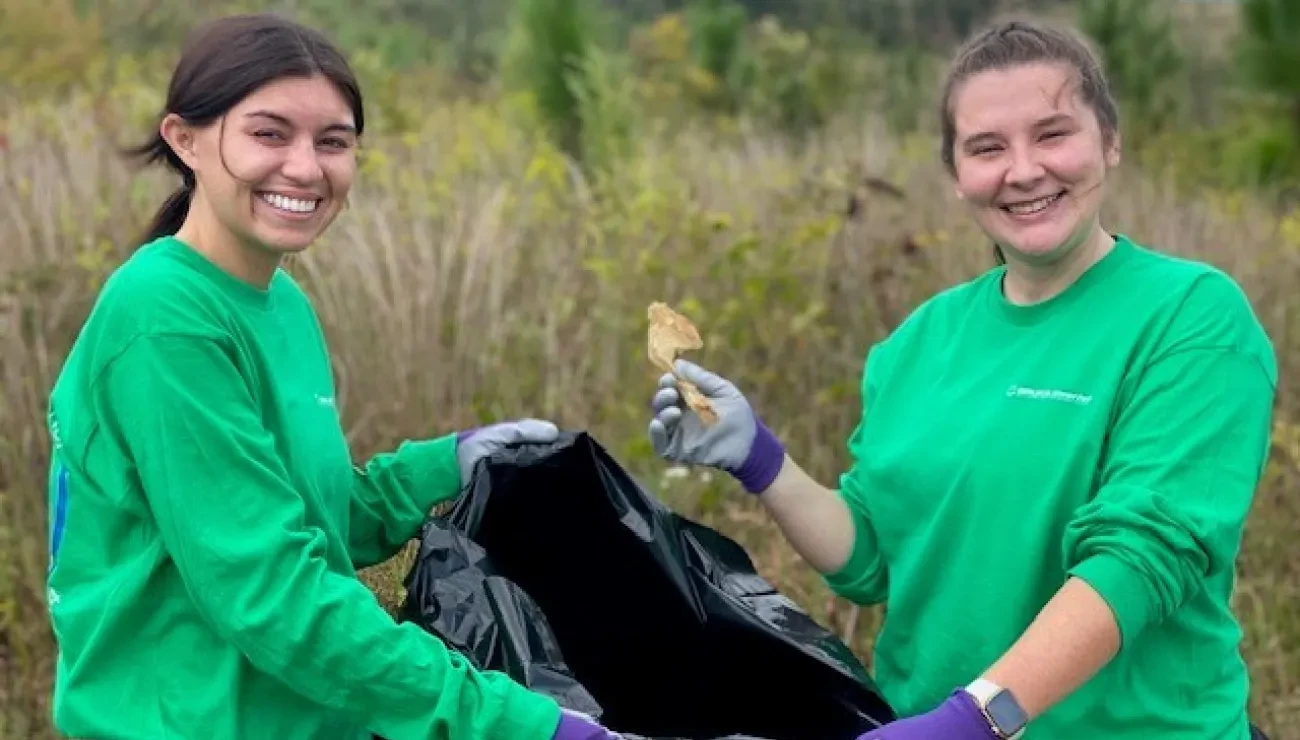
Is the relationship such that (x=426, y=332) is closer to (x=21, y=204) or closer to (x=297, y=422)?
(x=21, y=204)

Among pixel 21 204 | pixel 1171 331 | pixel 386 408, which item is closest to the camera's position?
pixel 1171 331

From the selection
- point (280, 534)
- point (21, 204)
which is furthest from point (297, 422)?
point (21, 204)

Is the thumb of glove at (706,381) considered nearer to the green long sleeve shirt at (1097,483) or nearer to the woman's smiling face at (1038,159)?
the green long sleeve shirt at (1097,483)

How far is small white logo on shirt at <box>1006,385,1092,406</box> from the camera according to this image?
1.84 meters

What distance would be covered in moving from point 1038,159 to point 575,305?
112 inches

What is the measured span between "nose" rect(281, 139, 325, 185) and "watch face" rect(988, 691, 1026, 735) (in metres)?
0.97

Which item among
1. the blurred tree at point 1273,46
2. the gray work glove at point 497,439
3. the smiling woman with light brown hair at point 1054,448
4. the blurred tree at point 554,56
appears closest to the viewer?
the smiling woman with light brown hair at point 1054,448

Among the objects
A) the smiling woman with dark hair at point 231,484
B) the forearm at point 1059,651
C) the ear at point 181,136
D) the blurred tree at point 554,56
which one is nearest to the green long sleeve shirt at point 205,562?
the smiling woman with dark hair at point 231,484

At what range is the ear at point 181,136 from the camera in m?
1.67

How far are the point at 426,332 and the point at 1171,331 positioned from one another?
9.12 feet

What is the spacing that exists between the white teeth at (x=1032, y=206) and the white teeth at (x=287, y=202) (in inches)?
36.9

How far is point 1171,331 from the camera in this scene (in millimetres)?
1802

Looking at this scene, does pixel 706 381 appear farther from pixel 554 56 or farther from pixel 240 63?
pixel 554 56

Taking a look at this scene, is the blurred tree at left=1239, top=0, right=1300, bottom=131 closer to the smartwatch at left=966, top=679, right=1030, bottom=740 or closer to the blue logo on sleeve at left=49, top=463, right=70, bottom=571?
the smartwatch at left=966, top=679, right=1030, bottom=740
